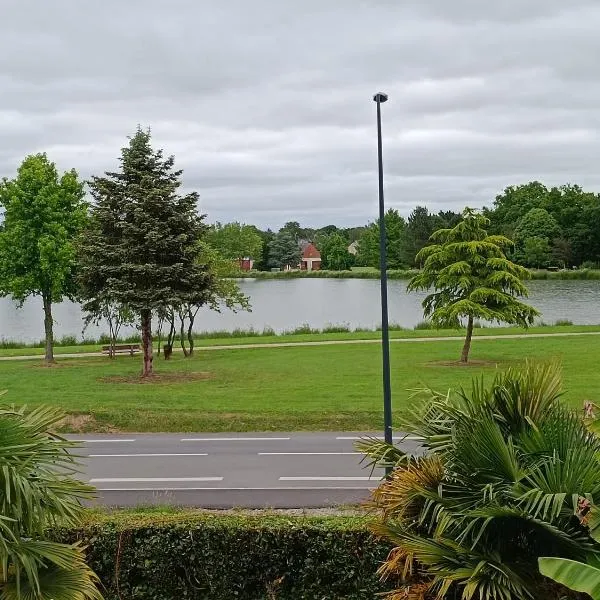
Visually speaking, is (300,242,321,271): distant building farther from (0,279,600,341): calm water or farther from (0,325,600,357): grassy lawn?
(0,325,600,357): grassy lawn

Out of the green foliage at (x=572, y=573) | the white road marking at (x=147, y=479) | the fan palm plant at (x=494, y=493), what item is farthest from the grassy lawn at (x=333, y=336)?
the green foliage at (x=572, y=573)

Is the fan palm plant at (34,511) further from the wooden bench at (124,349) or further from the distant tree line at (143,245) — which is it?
the wooden bench at (124,349)

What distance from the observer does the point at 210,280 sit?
26.2 meters

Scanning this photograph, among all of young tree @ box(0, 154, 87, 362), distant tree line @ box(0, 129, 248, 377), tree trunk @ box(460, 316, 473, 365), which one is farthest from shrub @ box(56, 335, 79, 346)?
tree trunk @ box(460, 316, 473, 365)

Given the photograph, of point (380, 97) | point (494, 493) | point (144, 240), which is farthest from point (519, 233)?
point (494, 493)

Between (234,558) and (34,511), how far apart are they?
97.7 inches

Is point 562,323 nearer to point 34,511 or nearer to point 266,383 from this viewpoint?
point 266,383

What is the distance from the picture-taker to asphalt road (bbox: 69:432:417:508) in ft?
43.8

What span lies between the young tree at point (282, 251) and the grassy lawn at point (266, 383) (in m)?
114

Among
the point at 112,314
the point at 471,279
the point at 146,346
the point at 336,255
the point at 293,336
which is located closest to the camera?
the point at 146,346

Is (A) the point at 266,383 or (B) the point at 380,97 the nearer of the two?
(B) the point at 380,97

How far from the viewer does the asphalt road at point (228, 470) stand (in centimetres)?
1334

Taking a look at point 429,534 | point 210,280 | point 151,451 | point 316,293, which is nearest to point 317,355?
point 210,280

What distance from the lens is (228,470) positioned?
15281 millimetres
